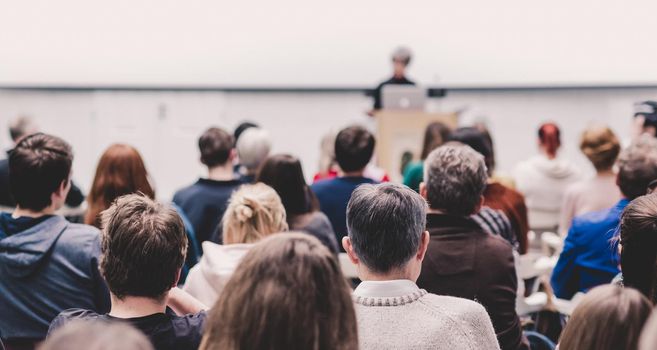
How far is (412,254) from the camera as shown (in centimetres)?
198

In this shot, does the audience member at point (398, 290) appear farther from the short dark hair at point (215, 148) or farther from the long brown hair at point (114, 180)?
the short dark hair at point (215, 148)

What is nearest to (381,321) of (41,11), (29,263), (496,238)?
(496,238)

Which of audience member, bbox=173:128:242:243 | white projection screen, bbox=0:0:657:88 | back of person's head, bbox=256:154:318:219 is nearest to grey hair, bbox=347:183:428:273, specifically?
back of person's head, bbox=256:154:318:219

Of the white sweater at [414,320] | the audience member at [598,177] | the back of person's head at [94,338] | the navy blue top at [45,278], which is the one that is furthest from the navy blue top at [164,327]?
the audience member at [598,177]

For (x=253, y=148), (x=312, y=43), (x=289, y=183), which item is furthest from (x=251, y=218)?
(x=312, y=43)

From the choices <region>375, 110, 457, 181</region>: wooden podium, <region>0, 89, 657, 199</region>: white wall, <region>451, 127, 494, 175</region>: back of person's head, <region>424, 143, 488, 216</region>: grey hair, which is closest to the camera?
<region>424, 143, 488, 216</region>: grey hair

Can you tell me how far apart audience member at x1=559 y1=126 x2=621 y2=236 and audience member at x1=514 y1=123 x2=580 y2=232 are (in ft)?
4.49

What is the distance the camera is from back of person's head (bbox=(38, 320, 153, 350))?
3.29 feet

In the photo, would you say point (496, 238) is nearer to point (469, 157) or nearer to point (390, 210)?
point (469, 157)

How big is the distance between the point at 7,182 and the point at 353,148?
196cm

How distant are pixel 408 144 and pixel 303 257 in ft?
15.1

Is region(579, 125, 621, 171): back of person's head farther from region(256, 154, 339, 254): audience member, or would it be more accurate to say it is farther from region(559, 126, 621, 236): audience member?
region(256, 154, 339, 254): audience member

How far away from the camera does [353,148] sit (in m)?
4.06

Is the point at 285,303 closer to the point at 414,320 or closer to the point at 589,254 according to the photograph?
the point at 414,320
